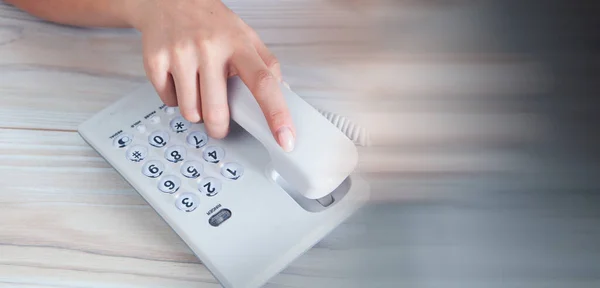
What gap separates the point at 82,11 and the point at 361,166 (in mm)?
260

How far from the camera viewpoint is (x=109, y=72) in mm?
475

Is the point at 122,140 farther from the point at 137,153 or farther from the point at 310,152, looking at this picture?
the point at 310,152

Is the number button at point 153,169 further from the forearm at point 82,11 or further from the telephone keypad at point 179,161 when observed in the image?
the forearm at point 82,11

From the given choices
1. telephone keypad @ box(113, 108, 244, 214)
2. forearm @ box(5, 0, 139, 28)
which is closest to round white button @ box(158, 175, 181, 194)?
telephone keypad @ box(113, 108, 244, 214)

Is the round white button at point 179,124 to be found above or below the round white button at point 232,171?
above

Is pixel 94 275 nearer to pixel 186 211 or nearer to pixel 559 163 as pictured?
pixel 186 211

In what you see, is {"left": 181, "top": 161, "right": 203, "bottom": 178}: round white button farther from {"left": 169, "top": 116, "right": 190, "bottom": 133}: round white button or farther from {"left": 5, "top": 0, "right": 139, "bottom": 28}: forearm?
{"left": 5, "top": 0, "right": 139, "bottom": 28}: forearm

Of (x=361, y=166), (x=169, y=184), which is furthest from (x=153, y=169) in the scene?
(x=361, y=166)

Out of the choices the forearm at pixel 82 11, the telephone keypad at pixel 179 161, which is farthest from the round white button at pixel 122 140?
the forearm at pixel 82 11

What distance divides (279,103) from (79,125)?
0.49 ft

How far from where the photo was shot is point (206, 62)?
41 centimetres

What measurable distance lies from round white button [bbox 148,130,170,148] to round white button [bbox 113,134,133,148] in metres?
0.01

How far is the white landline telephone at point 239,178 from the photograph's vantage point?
0.36 metres

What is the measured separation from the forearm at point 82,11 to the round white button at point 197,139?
11 cm
